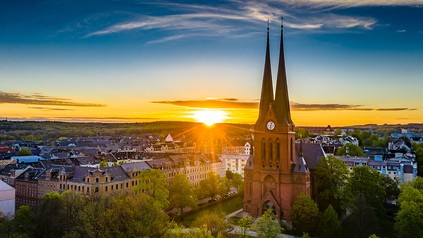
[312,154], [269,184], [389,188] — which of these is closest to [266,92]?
[312,154]

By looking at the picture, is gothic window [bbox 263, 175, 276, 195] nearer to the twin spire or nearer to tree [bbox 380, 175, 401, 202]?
the twin spire

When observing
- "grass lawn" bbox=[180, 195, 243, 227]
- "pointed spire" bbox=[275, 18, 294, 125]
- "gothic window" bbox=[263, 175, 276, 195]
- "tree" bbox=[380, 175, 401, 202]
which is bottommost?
"grass lawn" bbox=[180, 195, 243, 227]

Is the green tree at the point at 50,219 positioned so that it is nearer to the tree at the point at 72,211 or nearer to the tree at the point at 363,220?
the tree at the point at 72,211

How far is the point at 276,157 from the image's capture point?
7875 cm

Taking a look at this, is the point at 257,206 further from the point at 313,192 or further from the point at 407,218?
the point at 407,218

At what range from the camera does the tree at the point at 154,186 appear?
8009 cm

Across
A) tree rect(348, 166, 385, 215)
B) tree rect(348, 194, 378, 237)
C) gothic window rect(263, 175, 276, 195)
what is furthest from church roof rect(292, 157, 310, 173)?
tree rect(348, 194, 378, 237)

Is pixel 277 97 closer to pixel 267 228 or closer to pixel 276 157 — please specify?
pixel 276 157

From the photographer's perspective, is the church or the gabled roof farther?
the gabled roof

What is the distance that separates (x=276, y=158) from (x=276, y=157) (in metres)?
0.17

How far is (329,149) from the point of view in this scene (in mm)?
150750

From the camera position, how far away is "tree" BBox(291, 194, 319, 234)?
71.6 meters

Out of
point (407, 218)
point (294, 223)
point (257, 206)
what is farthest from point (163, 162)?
point (407, 218)

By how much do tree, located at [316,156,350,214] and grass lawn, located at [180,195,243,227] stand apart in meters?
18.0
